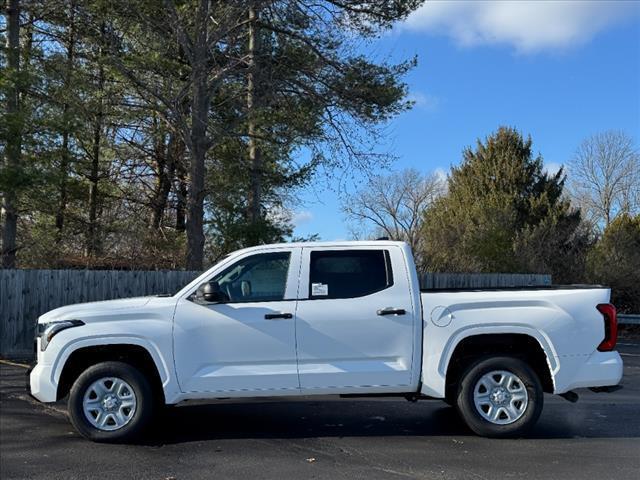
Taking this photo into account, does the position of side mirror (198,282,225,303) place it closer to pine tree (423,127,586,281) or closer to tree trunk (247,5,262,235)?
tree trunk (247,5,262,235)

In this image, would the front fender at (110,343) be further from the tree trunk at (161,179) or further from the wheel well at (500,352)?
the tree trunk at (161,179)

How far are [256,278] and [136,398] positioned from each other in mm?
1626

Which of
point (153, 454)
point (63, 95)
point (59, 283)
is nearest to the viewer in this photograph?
point (153, 454)

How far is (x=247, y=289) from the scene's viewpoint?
21.4 ft

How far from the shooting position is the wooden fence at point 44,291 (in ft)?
40.6

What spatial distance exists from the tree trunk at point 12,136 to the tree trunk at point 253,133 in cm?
525

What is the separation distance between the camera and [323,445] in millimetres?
6238

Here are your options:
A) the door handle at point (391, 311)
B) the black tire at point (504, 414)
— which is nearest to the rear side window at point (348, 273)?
the door handle at point (391, 311)

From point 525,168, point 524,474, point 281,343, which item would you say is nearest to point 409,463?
point 524,474

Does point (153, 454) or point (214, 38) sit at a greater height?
point (214, 38)

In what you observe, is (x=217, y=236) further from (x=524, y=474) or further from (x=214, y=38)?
(x=524, y=474)

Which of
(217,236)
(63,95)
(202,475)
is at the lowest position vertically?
(202,475)

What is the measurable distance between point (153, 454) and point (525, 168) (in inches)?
1260

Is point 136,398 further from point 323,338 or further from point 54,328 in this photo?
point 323,338
